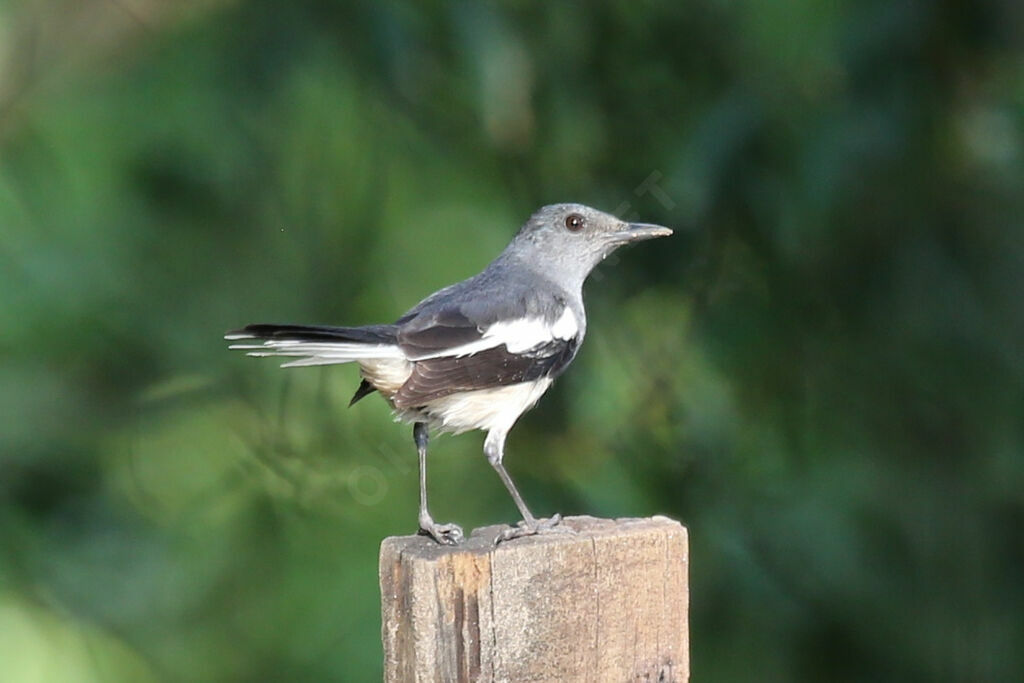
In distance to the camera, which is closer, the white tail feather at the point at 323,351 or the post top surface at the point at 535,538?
the post top surface at the point at 535,538

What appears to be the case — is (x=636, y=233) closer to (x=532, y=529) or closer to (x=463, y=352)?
(x=463, y=352)

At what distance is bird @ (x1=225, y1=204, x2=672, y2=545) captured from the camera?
9.00ft

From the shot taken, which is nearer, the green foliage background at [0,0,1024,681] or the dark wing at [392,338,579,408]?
the dark wing at [392,338,579,408]

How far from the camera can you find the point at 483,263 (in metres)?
4.10

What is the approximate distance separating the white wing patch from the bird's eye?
1.46 ft

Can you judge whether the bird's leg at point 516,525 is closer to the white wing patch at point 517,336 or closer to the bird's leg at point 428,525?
the bird's leg at point 428,525

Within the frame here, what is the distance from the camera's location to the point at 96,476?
4.39 metres

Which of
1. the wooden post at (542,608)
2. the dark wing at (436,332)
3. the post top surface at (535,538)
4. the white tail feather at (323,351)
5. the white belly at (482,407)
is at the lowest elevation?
the wooden post at (542,608)

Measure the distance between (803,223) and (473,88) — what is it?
1160 mm

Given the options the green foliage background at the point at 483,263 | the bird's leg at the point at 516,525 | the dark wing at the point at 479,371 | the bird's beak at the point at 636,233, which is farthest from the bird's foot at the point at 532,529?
the green foliage background at the point at 483,263

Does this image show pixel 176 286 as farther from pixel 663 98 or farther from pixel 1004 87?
pixel 1004 87

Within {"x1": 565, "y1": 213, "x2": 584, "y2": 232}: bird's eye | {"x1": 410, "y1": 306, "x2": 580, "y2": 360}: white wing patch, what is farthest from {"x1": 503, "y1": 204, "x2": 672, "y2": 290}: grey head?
{"x1": 410, "y1": 306, "x2": 580, "y2": 360}: white wing patch

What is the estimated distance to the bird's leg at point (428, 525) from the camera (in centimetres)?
235

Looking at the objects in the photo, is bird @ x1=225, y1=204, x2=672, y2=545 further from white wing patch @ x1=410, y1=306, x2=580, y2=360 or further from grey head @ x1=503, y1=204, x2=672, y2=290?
grey head @ x1=503, y1=204, x2=672, y2=290
